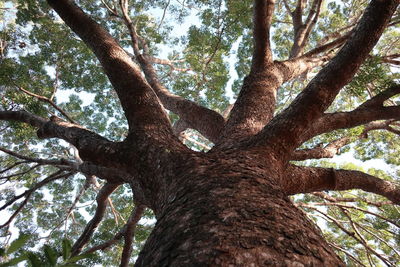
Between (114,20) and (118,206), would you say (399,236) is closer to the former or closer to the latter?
(118,206)

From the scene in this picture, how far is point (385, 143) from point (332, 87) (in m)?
6.58

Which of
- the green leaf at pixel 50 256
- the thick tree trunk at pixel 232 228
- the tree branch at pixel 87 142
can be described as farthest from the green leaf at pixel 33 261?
the tree branch at pixel 87 142

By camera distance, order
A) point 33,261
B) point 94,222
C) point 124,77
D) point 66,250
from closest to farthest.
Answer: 1. point 33,261
2. point 66,250
3. point 124,77
4. point 94,222

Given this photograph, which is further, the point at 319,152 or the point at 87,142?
the point at 319,152

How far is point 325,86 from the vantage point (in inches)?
94.0

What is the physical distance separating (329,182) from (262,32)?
6.37 feet

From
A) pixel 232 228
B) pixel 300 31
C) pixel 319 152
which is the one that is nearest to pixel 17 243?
Result: pixel 232 228

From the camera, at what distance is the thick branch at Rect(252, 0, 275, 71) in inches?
135

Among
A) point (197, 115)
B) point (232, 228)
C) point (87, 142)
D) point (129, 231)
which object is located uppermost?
point (197, 115)

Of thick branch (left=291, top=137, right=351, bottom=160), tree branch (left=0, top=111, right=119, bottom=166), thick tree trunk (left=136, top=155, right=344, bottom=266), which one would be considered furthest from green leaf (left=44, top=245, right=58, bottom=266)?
thick branch (left=291, top=137, right=351, bottom=160)

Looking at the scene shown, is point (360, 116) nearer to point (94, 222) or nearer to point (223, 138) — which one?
point (223, 138)

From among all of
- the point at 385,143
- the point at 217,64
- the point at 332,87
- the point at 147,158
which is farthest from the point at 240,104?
the point at 385,143

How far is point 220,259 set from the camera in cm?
97

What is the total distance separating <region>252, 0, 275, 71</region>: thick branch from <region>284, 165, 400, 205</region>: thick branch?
61.4 inches
